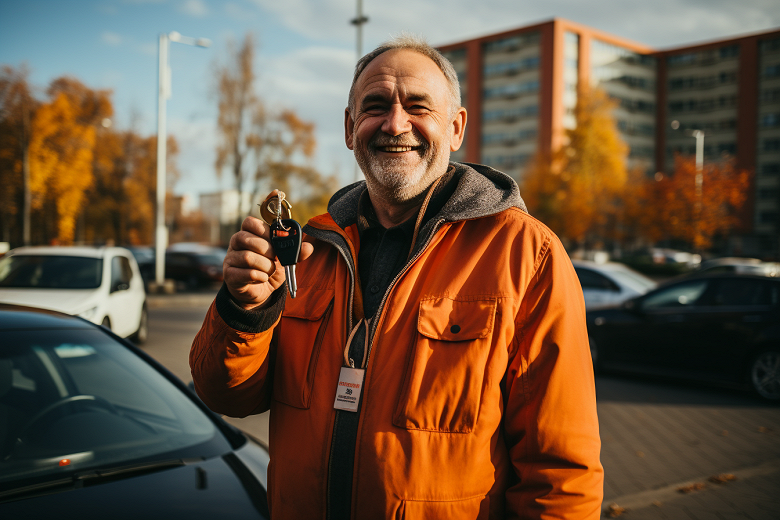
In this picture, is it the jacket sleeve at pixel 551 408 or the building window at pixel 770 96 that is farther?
the building window at pixel 770 96

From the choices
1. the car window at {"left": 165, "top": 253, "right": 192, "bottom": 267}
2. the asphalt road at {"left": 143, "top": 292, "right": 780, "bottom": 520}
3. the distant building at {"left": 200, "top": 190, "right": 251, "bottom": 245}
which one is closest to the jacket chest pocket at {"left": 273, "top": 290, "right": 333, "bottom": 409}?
the asphalt road at {"left": 143, "top": 292, "right": 780, "bottom": 520}

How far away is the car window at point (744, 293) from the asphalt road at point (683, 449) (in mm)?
1148

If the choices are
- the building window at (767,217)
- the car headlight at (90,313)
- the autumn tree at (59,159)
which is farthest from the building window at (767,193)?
the car headlight at (90,313)

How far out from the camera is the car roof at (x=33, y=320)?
2.77 meters

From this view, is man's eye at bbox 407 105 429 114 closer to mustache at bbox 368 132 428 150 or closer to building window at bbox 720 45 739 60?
mustache at bbox 368 132 428 150

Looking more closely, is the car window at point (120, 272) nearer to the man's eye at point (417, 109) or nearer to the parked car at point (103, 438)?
the parked car at point (103, 438)

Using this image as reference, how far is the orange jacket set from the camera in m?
1.45

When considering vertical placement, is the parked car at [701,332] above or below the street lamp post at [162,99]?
below

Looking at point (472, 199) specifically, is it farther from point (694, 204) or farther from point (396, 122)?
point (694, 204)

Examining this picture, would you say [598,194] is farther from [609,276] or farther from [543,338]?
[543,338]

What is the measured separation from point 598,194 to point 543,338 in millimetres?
37223

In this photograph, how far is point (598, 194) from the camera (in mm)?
36344

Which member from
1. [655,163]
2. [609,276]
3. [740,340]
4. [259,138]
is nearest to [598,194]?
[259,138]

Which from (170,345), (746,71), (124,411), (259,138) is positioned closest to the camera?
(124,411)
